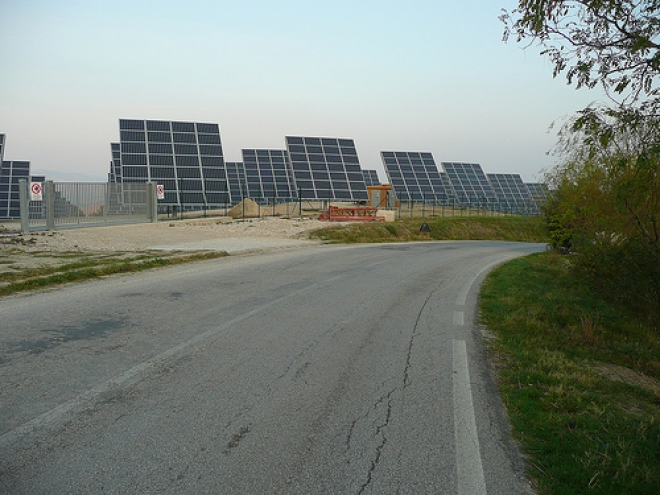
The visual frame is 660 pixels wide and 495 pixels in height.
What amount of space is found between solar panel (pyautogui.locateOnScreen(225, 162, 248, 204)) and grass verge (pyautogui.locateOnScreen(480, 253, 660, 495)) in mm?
42152

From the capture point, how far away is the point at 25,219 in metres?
23.3

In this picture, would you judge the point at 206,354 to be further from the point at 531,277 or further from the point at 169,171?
the point at 169,171

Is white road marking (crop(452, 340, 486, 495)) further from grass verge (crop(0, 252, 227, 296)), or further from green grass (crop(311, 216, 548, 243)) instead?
green grass (crop(311, 216, 548, 243))

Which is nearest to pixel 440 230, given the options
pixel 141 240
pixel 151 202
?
pixel 151 202

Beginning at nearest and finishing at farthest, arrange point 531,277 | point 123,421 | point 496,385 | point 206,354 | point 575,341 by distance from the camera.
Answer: point 123,421
point 496,385
point 206,354
point 575,341
point 531,277

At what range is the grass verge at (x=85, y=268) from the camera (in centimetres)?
1080

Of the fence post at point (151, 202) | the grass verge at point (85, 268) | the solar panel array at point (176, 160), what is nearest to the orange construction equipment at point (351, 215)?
the solar panel array at point (176, 160)

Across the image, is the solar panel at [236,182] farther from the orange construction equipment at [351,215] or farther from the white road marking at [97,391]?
the white road marking at [97,391]

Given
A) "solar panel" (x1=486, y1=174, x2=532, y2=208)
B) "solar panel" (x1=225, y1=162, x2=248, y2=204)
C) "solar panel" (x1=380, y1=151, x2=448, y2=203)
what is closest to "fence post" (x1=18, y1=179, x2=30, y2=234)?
"solar panel" (x1=225, y1=162, x2=248, y2=204)

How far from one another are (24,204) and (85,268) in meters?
12.5

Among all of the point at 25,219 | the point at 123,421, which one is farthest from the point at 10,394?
the point at 25,219

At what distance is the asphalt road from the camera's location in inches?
143

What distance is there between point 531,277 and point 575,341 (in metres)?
8.18

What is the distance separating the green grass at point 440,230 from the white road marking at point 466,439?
77.9ft
